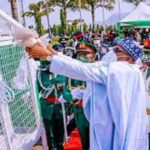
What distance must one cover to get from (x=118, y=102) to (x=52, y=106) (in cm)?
196

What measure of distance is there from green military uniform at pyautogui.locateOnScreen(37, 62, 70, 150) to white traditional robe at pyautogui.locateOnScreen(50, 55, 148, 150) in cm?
143

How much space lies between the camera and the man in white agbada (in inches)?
123

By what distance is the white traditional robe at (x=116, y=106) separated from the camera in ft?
10.3

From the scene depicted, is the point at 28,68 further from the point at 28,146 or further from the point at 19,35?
the point at 19,35

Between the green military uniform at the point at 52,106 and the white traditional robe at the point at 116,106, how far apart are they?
1.43 meters

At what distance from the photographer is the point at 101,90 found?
3.23m

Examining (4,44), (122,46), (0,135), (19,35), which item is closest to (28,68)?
(4,44)

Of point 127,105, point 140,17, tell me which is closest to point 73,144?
point 127,105

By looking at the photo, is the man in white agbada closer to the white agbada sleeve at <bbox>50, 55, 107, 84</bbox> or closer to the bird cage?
the white agbada sleeve at <bbox>50, 55, 107, 84</bbox>

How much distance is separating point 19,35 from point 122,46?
3.42ft

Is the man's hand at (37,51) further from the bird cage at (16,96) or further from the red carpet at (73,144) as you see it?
the red carpet at (73,144)

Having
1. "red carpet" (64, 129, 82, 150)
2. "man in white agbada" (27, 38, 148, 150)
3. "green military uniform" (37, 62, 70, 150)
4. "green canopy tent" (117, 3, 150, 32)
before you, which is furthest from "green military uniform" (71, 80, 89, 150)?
"green canopy tent" (117, 3, 150, 32)

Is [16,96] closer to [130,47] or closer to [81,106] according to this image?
[81,106]

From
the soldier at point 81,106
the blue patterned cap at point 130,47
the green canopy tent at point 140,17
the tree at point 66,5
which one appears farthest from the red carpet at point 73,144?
the tree at point 66,5
